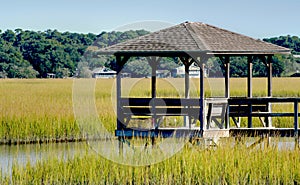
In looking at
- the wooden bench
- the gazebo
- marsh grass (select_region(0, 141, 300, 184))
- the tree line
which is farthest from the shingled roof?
the tree line

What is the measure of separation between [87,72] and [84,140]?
99.8 feet

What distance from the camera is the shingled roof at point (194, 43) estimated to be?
15633 millimetres

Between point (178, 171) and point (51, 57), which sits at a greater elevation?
point (51, 57)

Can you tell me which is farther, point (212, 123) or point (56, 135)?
point (56, 135)

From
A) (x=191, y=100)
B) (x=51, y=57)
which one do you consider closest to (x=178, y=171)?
(x=191, y=100)

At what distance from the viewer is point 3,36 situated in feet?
364

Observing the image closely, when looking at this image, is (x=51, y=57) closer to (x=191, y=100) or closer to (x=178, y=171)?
(x=191, y=100)

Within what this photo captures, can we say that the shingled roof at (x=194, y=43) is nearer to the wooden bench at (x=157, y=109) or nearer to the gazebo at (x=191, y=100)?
the gazebo at (x=191, y=100)

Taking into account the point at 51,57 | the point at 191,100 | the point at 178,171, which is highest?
the point at 51,57

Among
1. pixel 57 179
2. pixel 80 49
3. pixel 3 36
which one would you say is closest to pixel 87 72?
pixel 57 179

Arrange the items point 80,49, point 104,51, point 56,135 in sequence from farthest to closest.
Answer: point 80,49 < point 56,135 < point 104,51

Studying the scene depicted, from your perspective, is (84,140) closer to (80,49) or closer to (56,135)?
(56,135)

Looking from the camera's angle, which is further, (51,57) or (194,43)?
(51,57)

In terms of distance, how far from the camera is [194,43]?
15.8 m
